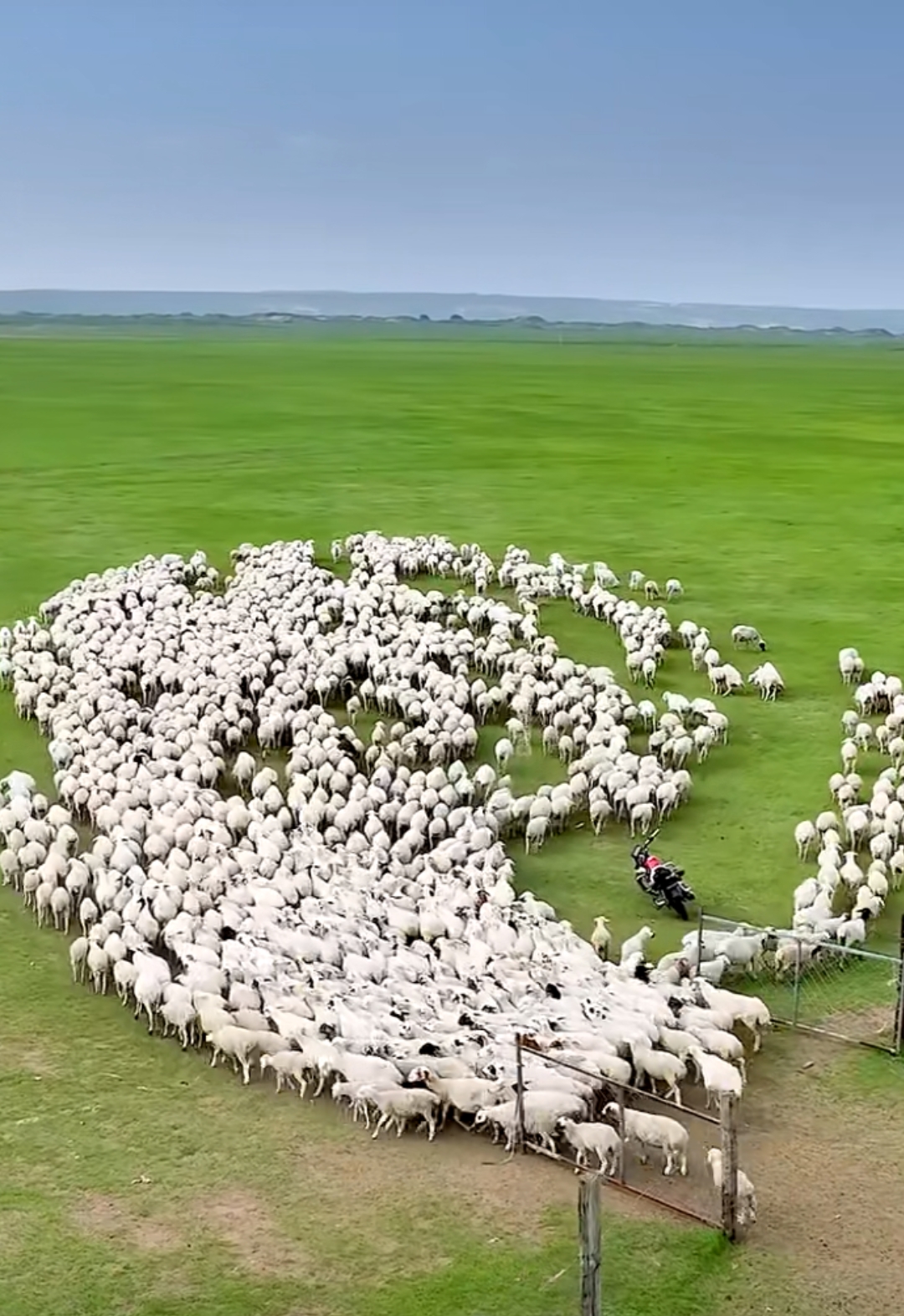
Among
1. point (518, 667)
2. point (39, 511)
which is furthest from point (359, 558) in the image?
point (39, 511)

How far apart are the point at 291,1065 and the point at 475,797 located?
596 centimetres

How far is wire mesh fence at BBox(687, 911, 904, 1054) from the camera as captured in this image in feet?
36.9

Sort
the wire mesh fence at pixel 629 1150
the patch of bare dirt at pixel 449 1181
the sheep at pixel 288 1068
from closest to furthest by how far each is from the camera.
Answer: the patch of bare dirt at pixel 449 1181, the wire mesh fence at pixel 629 1150, the sheep at pixel 288 1068

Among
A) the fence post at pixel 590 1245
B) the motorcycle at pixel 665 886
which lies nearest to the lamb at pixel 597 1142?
the fence post at pixel 590 1245

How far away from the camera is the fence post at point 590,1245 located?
7332 millimetres

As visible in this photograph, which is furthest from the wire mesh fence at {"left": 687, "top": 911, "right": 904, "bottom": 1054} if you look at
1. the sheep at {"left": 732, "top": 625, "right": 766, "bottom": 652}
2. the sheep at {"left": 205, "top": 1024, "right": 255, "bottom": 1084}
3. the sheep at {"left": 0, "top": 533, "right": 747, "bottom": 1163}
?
the sheep at {"left": 732, "top": 625, "right": 766, "bottom": 652}

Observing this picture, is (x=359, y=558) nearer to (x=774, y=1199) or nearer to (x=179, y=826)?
(x=179, y=826)

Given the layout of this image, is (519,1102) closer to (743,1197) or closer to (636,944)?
(743,1197)

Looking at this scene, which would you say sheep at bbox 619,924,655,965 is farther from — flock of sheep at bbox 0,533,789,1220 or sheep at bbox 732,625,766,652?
sheep at bbox 732,625,766,652

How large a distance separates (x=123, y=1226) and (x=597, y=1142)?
299 cm

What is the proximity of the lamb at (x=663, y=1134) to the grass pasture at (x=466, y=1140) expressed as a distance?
493 millimetres

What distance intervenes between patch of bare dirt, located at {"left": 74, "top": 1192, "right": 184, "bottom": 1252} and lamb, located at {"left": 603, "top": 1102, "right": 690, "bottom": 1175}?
290cm

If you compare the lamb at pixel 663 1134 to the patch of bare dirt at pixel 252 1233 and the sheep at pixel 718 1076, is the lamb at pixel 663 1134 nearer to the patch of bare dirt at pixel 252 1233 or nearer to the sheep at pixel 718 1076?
the sheep at pixel 718 1076

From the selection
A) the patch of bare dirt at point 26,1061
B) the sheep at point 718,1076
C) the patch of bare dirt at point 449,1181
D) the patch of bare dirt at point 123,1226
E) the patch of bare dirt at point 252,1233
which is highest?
the sheep at point 718,1076
